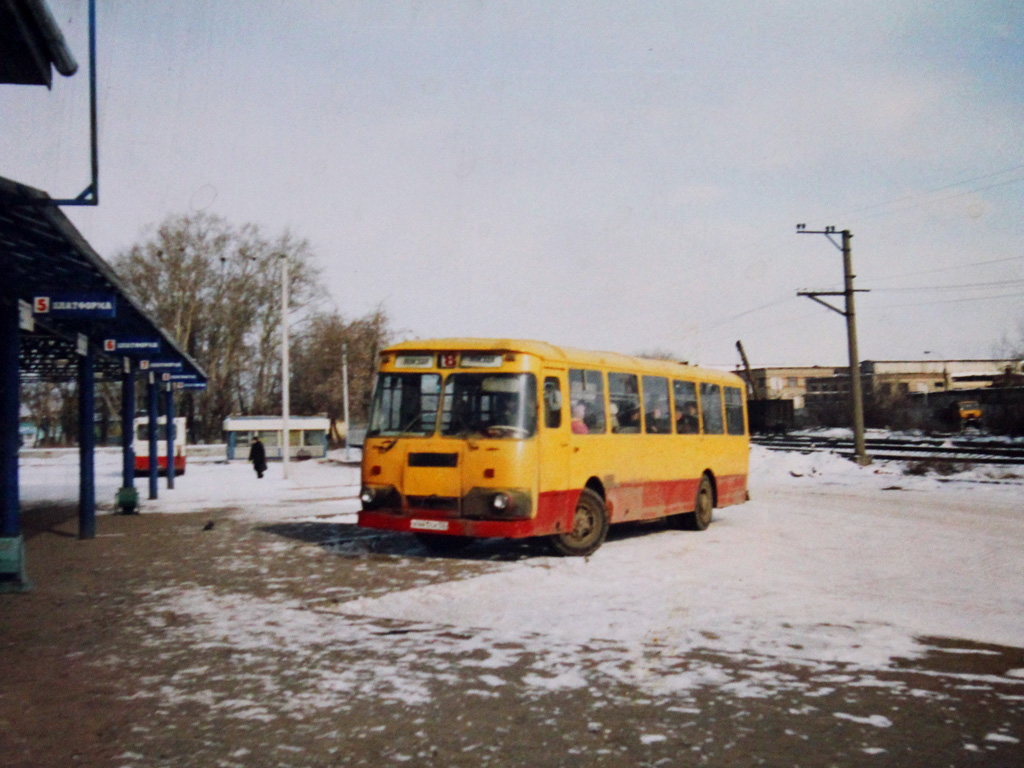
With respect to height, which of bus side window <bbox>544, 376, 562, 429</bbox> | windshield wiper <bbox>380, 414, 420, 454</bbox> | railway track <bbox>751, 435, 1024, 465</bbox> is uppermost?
bus side window <bbox>544, 376, 562, 429</bbox>

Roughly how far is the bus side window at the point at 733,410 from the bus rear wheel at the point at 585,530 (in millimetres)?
5402

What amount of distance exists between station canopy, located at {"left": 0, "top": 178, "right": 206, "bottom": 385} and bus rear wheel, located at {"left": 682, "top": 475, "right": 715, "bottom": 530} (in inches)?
377

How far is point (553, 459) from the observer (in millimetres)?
12906

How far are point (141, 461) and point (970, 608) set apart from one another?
3914 centimetres

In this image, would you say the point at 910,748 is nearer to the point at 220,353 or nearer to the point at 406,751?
the point at 406,751

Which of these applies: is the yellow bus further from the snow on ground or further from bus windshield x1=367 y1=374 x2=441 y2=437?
the snow on ground

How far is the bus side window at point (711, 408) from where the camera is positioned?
690 inches

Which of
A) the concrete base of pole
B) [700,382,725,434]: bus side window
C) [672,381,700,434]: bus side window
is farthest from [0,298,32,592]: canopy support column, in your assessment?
[700,382,725,434]: bus side window

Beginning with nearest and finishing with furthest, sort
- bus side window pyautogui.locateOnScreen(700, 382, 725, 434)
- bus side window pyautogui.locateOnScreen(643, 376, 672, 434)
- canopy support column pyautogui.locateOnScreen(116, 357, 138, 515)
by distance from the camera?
bus side window pyautogui.locateOnScreen(643, 376, 672, 434)
bus side window pyautogui.locateOnScreen(700, 382, 725, 434)
canopy support column pyautogui.locateOnScreen(116, 357, 138, 515)

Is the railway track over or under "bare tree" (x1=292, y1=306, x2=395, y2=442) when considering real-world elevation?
under

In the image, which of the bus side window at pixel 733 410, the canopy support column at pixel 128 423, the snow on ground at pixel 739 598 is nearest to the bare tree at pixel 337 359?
the canopy support column at pixel 128 423

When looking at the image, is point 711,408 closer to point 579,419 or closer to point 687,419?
point 687,419

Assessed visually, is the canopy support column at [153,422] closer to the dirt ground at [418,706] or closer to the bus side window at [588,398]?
the bus side window at [588,398]

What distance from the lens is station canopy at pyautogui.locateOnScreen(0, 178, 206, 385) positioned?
10.0 metres
